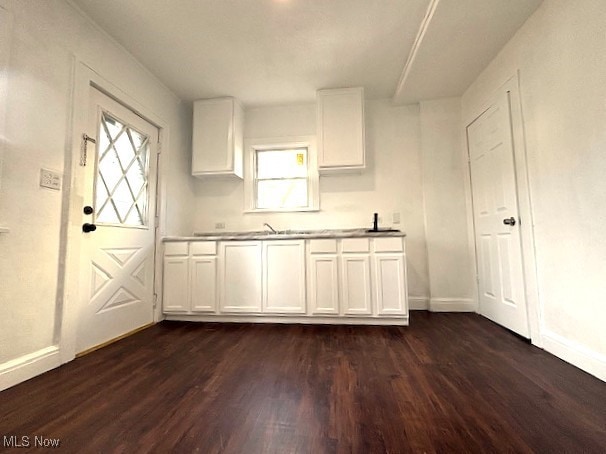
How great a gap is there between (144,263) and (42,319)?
3.26 feet

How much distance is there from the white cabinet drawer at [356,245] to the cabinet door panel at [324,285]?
15 centimetres

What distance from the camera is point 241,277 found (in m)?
2.77

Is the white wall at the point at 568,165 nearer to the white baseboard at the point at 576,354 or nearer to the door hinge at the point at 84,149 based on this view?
the white baseboard at the point at 576,354

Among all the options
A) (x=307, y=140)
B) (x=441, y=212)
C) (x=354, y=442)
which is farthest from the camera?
(x=307, y=140)

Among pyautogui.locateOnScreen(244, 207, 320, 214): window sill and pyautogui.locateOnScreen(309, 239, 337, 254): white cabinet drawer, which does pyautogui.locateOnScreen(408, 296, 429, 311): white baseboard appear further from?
pyautogui.locateOnScreen(244, 207, 320, 214): window sill

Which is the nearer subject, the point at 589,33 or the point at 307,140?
the point at 589,33

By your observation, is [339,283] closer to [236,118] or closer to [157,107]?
[236,118]

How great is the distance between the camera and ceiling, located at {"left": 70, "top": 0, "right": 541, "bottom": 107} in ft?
6.56

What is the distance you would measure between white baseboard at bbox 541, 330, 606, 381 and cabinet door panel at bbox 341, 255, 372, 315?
128 centimetres

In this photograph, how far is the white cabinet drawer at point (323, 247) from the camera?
2666 mm

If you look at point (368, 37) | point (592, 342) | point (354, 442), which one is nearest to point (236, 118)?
point (368, 37)

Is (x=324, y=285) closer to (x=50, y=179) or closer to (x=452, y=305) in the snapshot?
(x=452, y=305)

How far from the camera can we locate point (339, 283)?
8.62 ft

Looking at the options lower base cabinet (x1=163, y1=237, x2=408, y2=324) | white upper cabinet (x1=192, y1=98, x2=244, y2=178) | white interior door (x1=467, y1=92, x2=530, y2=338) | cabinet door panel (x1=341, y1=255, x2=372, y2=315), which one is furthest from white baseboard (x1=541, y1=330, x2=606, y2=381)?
white upper cabinet (x1=192, y1=98, x2=244, y2=178)
